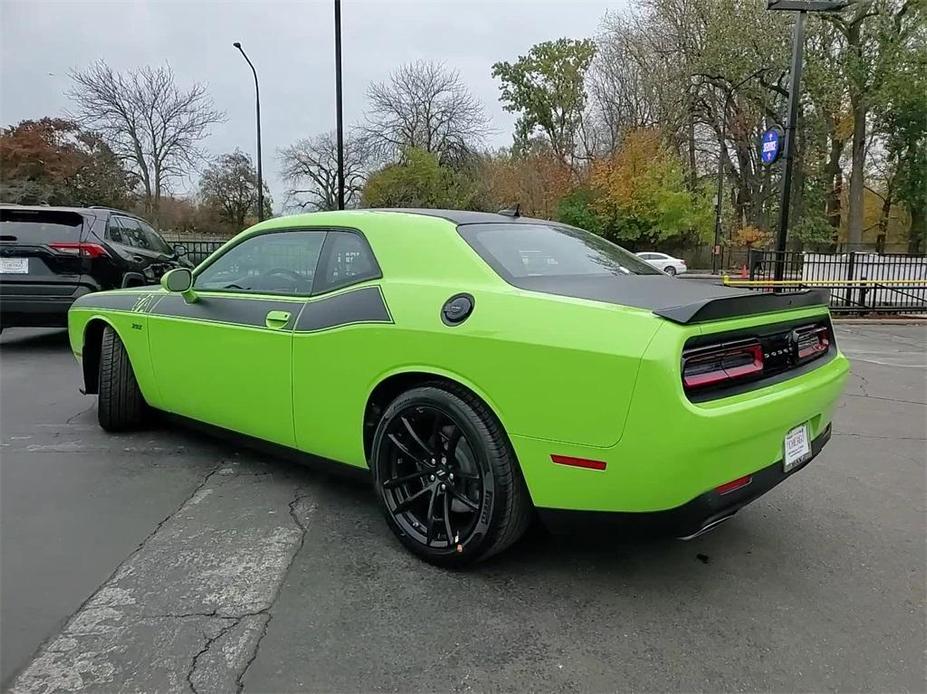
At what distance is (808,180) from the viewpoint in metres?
33.4

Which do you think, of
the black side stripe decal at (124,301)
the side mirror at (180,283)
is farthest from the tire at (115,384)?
the side mirror at (180,283)

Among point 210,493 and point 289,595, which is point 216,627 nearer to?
point 289,595

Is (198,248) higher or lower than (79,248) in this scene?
higher

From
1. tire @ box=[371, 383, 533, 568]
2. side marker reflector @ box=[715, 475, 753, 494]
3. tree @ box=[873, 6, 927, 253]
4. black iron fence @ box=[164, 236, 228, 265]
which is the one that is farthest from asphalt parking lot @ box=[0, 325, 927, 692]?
tree @ box=[873, 6, 927, 253]

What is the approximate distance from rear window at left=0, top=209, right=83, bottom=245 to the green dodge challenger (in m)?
4.33

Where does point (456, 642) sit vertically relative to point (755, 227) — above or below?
below

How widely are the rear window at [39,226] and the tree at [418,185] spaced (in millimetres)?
27077

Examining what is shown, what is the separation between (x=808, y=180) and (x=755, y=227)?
11.6 ft

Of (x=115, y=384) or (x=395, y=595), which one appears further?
(x=115, y=384)

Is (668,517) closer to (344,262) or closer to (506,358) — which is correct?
(506,358)

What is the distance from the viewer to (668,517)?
2.20 metres

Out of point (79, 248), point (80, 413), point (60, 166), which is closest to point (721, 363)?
point (80, 413)

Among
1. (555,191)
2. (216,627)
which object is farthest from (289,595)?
(555,191)

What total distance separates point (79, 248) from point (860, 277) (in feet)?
48.0
